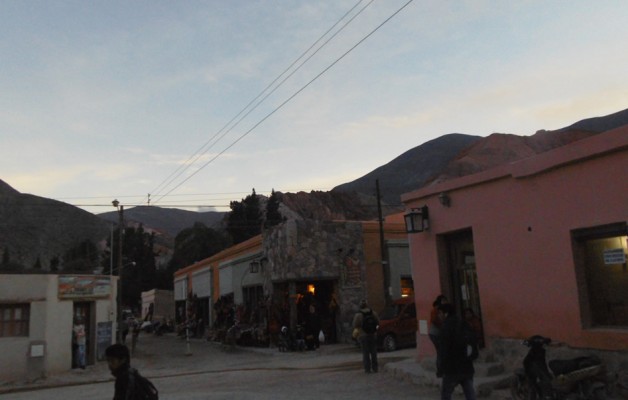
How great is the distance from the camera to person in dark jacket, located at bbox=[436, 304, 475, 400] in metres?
6.59

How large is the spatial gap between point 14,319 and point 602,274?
55.8 feet

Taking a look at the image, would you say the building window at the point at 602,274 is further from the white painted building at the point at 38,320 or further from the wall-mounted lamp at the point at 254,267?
the wall-mounted lamp at the point at 254,267

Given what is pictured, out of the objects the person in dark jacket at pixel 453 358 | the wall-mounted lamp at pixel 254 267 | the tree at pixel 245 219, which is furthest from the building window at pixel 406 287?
the tree at pixel 245 219

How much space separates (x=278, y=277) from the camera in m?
22.7

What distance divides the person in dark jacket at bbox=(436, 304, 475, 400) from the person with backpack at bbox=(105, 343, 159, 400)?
3.64m

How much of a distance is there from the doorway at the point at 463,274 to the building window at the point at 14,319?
13.8 m

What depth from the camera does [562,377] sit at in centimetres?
736

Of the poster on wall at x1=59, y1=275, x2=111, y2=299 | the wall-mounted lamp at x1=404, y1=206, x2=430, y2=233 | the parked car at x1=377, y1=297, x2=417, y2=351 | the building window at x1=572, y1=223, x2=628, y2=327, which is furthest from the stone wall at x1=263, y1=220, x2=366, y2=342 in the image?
the building window at x1=572, y1=223, x2=628, y2=327

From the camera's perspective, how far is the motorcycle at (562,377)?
24.0 ft

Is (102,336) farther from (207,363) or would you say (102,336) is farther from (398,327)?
(398,327)

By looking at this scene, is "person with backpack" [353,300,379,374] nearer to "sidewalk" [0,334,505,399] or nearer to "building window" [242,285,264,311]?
"sidewalk" [0,334,505,399]

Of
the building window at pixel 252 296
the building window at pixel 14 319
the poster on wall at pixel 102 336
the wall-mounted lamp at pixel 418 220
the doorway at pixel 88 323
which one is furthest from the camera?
the building window at pixel 252 296

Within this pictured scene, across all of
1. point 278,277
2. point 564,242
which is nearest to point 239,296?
point 278,277

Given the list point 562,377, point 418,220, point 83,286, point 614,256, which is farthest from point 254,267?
point 562,377
